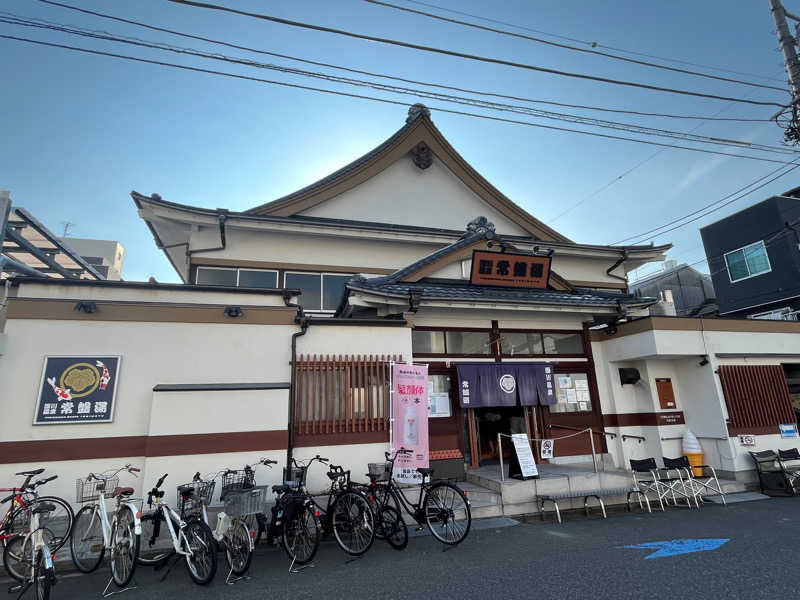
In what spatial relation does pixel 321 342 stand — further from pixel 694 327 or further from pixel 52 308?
pixel 694 327

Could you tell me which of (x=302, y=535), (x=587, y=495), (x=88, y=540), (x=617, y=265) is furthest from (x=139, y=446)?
(x=617, y=265)

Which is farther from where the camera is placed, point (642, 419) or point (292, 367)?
point (642, 419)

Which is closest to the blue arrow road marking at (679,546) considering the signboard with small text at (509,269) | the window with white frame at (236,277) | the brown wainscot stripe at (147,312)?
the signboard with small text at (509,269)

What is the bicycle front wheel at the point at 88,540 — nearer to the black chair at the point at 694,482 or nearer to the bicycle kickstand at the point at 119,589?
the bicycle kickstand at the point at 119,589

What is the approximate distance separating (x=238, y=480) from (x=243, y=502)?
1.63 m

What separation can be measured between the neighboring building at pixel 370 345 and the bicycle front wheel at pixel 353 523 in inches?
76.9

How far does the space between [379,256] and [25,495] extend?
885cm

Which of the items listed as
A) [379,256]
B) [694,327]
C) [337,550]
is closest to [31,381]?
[337,550]

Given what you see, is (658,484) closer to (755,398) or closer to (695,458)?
(695,458)

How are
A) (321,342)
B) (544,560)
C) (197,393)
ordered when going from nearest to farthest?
(544,560) → (197,393) → (321,342)

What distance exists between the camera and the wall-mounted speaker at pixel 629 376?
426 inches

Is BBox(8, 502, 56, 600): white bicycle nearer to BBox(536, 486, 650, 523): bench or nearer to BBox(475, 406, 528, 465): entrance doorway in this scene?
BBox(536, 486, 650, 523): bench

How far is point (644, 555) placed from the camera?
18.0 ft

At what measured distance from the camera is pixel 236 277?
35.6 feet
